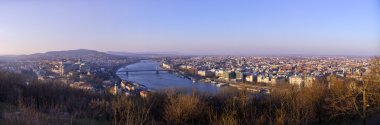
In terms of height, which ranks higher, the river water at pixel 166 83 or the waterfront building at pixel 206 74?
the waterfront building at pixel 206 74

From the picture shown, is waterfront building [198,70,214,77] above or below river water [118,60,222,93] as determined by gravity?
above

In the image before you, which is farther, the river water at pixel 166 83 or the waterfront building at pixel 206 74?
the waterfront building at pixel 206 74

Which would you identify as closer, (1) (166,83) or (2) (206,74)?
(1) (166,83)

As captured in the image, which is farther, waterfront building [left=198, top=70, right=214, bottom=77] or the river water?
waterfront building [left=198, top=70, right=214, bottom=77]

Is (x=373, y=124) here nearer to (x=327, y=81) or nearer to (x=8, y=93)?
(x=327, y=81)

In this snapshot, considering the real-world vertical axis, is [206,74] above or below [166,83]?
above

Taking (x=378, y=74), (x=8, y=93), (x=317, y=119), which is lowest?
(x=317, y=119)

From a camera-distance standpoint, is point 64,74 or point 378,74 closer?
point 378,74

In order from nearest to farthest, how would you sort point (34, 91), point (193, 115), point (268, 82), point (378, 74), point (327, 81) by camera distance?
point (378, 74)
point (193, 115)
point (34, 91)
point (327, 81)
point (268, 82)

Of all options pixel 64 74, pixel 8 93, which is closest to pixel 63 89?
pixel 8 93

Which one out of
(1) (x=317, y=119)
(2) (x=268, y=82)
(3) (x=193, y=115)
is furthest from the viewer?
(2) (x=268, y=82)

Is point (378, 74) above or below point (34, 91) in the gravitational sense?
above
